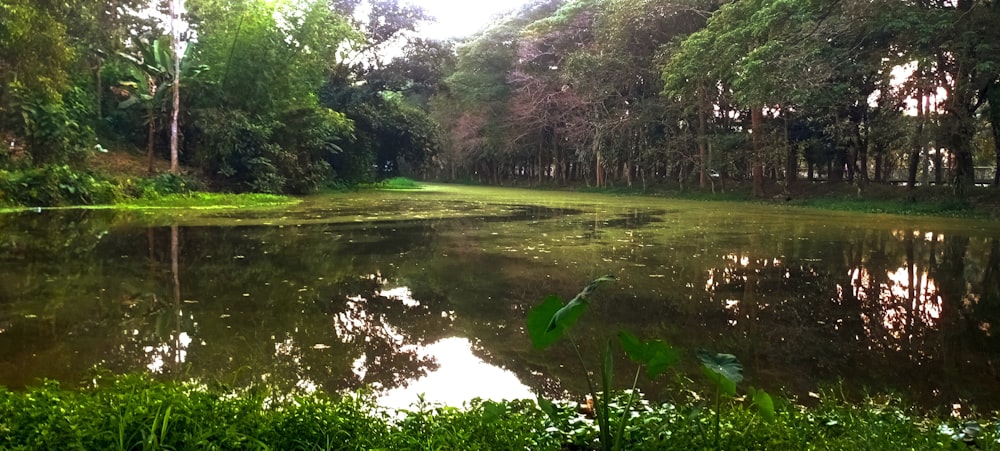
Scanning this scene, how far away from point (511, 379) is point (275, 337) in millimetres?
1433

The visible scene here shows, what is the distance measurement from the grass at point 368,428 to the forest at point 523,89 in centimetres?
1138

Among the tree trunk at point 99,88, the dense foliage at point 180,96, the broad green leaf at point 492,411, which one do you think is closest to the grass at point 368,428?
the broad green leaf at point 492,411

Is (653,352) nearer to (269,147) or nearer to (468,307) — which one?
(468,307)

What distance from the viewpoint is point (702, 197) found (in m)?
22.0

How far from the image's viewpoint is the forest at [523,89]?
13.1 metres

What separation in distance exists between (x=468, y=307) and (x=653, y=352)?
9.59 ft

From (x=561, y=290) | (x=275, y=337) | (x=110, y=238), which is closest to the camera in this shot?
(x=275, y=337)

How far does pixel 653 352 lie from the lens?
1.94m

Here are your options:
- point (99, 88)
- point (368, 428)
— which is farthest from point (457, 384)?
point (99, 88)

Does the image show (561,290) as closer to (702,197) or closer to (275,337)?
(275,337)

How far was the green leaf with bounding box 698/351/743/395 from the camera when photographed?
185 centimetres

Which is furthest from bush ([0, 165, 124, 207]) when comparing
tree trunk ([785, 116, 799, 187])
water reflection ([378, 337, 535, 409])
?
tree trunk ([785, 116, 799, 187])

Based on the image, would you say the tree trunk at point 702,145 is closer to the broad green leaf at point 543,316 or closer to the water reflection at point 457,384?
the water reflection at point 457,384

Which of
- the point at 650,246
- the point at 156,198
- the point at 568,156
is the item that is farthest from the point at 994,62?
the point at 568,156
